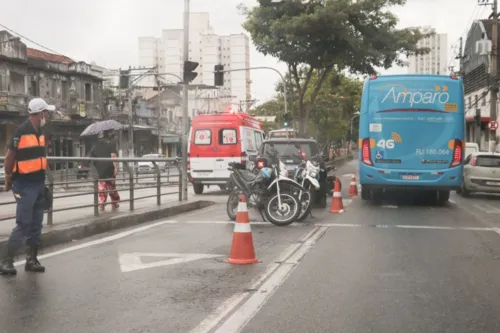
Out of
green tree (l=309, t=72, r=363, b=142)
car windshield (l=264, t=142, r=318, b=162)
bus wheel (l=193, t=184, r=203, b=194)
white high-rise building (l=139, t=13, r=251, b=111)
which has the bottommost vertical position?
bus wheel (l=193, t=184, r=203, b=194)

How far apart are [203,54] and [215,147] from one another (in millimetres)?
78342

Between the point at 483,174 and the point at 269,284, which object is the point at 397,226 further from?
the point at 483,174

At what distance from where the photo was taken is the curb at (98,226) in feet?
28.6

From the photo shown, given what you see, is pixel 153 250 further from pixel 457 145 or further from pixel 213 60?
pixel 213 60

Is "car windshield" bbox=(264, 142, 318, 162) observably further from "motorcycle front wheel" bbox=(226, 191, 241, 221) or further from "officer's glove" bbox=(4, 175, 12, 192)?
"officer's glove" bbox=(4, 175, 12, 192)

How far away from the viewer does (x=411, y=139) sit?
14609 mm

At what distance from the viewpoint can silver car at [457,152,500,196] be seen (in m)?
18.6

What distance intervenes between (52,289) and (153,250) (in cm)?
246

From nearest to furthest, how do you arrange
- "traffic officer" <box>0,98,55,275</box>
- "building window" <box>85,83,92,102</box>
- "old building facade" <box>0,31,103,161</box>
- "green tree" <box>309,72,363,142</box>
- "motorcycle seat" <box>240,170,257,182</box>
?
"traffic officer" <box>0,98,55,275</box>, "motorcycle seat" <box>240,170,257,182</box>, "old building facade" <box>0,31,103,161</box>, "building window" <box>85,83,92,102</box>, "green tree" <box>309,72,363,142</box>

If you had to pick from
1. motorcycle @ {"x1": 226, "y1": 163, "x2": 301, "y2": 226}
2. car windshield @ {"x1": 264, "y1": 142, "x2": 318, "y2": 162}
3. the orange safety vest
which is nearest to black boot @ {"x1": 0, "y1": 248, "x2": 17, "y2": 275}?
the orange safety vest

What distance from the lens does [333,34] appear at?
26.4m

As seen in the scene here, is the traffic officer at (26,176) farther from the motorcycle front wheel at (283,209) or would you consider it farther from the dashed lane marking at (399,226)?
the dashed lane marking at (399,226)

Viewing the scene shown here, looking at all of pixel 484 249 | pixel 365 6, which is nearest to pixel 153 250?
pixel 484 249

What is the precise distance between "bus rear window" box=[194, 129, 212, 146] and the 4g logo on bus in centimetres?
728
